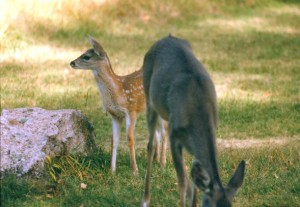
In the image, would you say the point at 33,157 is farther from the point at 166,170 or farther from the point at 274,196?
the point at 274,196

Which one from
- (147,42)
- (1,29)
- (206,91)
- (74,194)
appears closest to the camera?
(206,91)

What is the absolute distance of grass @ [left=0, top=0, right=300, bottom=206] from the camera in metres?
7.72

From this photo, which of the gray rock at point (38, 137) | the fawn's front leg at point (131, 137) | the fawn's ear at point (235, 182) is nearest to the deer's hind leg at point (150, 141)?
the fawn's front leg at point (131, 137)

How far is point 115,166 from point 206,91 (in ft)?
7.09

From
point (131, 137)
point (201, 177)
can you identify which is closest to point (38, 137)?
point (131, 137)

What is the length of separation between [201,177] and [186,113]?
2.77 feet

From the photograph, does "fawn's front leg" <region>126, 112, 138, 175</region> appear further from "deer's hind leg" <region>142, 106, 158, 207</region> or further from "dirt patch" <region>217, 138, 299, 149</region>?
"dirt patch" <region>217, 138, 299, 149</region>

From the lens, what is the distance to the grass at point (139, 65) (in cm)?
772

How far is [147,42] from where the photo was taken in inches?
664

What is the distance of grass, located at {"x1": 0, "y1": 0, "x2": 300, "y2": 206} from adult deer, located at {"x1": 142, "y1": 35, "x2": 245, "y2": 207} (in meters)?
0.89

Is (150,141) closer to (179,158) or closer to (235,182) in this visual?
(179,158)

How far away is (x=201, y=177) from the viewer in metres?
5.82

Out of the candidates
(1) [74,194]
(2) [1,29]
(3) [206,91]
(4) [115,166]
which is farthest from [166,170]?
(2) [1,29]

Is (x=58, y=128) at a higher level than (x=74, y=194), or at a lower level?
higher
